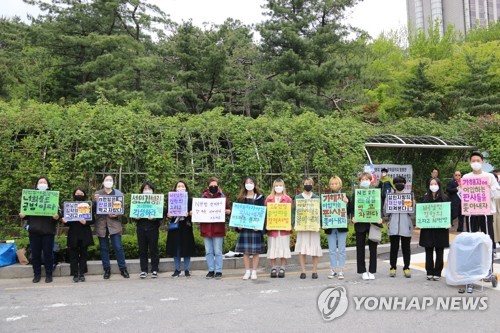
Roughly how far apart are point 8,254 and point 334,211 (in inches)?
240

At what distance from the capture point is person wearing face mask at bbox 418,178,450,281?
8.19 m

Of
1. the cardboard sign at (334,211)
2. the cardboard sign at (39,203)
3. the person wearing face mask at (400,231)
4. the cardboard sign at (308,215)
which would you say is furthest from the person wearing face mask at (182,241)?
the person wearing face mask at (400,231)

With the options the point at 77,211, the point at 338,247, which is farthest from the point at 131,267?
the point at 338,247

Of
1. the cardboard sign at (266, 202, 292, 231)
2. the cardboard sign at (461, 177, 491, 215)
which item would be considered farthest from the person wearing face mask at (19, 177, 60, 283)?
the cardboard sign at (461, 177, 491, 215)

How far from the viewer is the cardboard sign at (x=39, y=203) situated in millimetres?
8570

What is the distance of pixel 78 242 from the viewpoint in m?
8.86

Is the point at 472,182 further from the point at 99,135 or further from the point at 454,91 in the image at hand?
the point at 454,91

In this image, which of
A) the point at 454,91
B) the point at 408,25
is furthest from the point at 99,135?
the point at 408,25

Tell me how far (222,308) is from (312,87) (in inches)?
862

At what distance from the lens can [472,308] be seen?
21.1ft

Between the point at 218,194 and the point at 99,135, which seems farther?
the point at 99,135

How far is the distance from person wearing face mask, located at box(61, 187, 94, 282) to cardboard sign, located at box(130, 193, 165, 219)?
0.79 meters

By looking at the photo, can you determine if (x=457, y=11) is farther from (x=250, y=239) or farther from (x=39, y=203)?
(x=39, y=203)

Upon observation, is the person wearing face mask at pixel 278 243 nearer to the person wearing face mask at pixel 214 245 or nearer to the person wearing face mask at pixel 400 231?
the person wearing face mask at pixel 214 245
